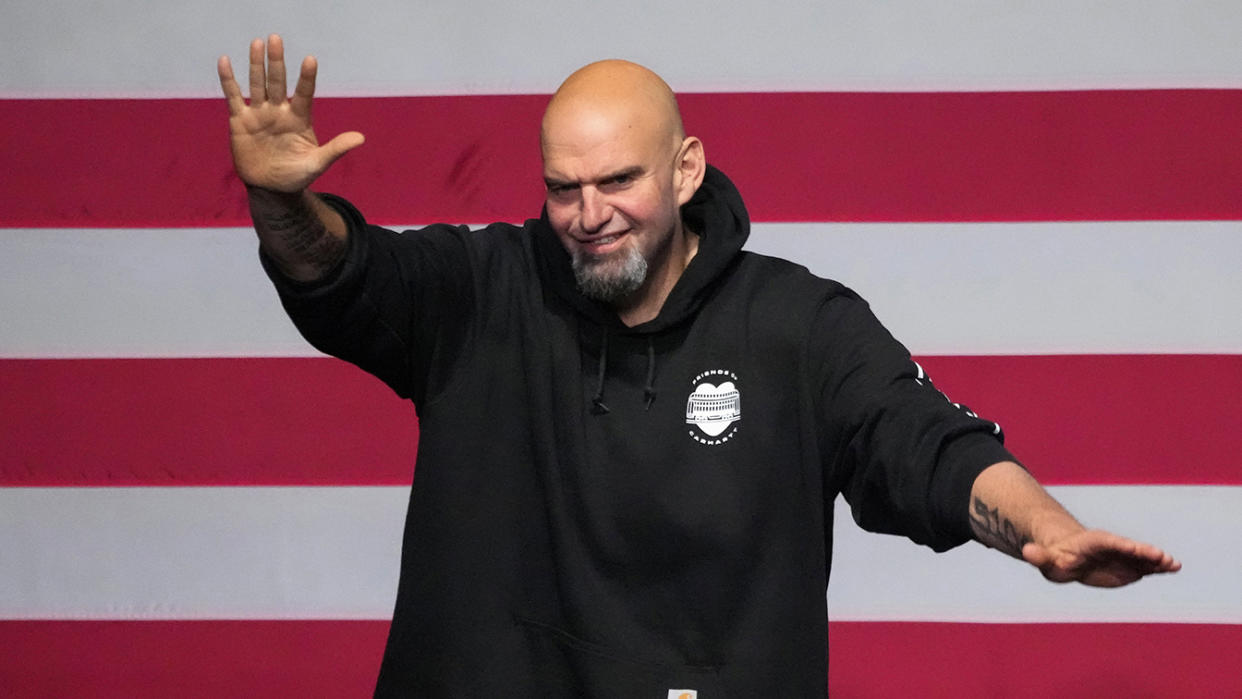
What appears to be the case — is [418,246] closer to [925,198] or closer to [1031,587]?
[925,198]

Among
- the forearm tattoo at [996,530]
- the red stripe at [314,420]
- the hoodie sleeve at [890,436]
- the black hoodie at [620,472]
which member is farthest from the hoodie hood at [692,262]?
the red stripe at [314,420]

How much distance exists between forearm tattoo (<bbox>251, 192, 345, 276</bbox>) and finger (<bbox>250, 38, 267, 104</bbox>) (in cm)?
8

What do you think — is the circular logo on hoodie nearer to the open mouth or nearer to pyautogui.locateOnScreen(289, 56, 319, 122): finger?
the open mouth

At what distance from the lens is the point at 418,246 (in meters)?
1.26

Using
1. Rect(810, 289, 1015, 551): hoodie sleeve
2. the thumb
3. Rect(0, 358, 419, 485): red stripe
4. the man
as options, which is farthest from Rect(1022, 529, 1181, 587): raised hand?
Rect(0, 358, 419, 485): red stripe

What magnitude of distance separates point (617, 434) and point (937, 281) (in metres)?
0.86

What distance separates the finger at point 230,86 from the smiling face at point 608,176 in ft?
0.91

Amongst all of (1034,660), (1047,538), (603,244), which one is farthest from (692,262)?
(1034,660)

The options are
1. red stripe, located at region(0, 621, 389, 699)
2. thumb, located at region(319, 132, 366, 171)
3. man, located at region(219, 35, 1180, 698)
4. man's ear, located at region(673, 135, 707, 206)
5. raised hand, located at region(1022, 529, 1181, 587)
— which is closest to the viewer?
raised hand, located at region(1022, 529, 1181, 587)

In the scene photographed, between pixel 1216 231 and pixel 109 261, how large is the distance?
156cm

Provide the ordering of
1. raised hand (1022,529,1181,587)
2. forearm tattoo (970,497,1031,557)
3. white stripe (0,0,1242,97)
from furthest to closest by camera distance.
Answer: white stripe (0,0,1242,97) → forearm tattoo (970,497,1031,557) → raised hand (1022,529,1181,587)

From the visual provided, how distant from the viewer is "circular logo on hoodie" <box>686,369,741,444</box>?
125cm

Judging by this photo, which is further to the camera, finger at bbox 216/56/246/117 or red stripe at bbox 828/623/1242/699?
red stripe at bbox 828/623/1242/699

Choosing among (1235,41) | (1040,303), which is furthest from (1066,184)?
(1235,41)
